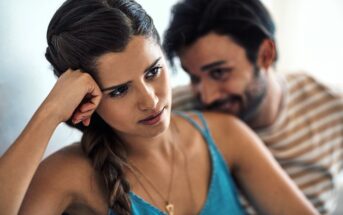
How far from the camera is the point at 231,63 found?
142 cm

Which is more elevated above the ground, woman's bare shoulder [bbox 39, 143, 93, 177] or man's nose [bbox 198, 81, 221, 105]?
woman's bare shoulder [bbox 39, 143, 93, 177]

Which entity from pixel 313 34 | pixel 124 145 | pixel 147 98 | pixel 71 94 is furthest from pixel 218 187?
pixel 313 34

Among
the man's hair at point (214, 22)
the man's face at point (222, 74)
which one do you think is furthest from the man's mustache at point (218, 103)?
the man's hair at point (214, 22)

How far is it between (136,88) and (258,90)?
0.62 m

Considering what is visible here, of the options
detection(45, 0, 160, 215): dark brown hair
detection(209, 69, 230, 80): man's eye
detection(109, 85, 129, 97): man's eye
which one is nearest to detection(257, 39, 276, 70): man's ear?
detection(209, 69, 230, 80): man's eye

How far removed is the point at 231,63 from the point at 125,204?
568mm

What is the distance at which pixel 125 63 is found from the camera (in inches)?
38.2

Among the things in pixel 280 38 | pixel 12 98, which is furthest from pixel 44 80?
pixel 280 38

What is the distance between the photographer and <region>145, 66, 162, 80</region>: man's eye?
103cm

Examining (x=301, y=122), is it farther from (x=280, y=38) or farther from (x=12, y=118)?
(x=12, y=118)

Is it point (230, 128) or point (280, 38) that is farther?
point (280, 38)

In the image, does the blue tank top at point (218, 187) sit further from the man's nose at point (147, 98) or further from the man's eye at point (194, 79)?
the man's nose at point (147, 98)

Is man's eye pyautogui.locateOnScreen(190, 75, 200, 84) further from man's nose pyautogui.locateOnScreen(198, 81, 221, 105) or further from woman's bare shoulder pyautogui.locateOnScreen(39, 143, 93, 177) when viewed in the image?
woman's bare shoulder pyautogui.locateOnScreen(39, 143, 93, 177)

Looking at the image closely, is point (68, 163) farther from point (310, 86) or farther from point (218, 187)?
point (310, 86)
